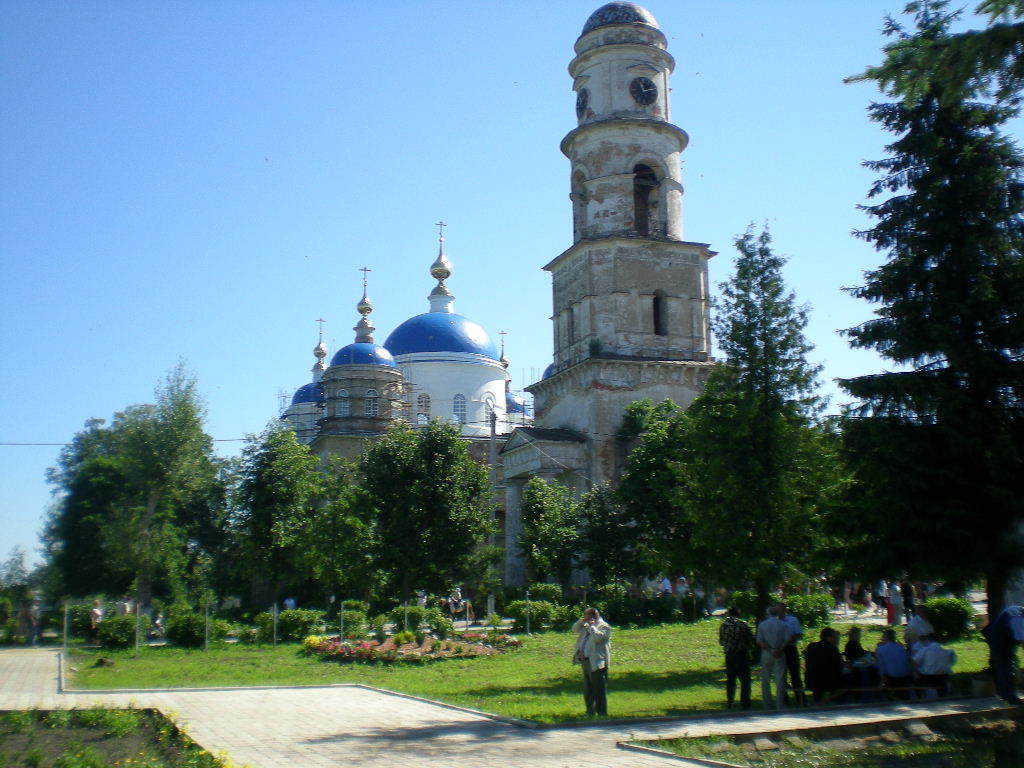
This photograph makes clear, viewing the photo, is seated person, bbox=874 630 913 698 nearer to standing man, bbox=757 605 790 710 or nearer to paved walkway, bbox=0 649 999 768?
paved walkway, bbox=0 649 999 768

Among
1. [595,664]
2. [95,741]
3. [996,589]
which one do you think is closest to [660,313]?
[996,589]

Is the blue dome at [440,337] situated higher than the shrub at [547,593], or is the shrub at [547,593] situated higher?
the blue dome at [440,337]

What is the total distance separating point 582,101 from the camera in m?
36.8

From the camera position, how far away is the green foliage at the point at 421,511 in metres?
28.2

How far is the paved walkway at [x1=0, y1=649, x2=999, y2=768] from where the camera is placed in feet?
29.7

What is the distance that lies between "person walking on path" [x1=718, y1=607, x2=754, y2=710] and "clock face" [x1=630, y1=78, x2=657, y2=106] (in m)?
26.5

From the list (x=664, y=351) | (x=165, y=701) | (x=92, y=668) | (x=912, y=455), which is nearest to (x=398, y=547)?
(x=92, y=668)

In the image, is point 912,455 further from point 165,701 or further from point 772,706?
point 165,701

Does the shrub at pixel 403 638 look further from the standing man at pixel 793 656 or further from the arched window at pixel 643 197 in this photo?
the arched window at pixel 643 197

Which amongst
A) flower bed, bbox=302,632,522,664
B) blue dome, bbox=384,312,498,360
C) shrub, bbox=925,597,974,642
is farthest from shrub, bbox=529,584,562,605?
blue dome, bbox=384,312,498,360

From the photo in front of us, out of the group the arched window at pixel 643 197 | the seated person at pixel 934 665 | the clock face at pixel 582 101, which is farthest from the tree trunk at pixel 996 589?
the clock face at pixel 582 101

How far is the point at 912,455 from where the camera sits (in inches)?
575

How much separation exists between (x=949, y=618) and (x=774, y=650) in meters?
9.69

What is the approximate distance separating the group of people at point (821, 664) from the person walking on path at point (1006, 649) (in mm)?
802
